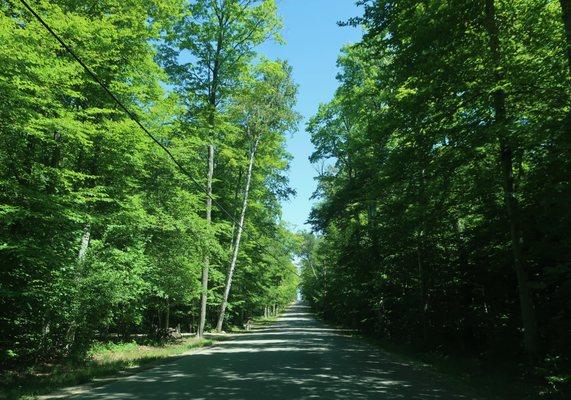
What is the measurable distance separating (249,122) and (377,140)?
18.5 m

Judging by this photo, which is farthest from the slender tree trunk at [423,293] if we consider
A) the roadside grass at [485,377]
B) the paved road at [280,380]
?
the paved road at [280,380]

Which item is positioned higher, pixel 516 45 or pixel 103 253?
pixel 516 45

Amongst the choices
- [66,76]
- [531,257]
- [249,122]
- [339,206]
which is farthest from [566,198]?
[249,122]

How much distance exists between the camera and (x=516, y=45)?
1084 cm

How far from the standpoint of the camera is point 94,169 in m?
15.7

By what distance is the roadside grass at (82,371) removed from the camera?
932 cm

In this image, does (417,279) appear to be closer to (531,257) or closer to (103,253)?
(531,257)

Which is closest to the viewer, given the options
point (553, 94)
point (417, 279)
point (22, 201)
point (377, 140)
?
point (553, 94)

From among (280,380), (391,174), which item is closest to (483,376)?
(280,380)

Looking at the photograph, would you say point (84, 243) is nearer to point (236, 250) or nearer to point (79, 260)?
point (79, 260)

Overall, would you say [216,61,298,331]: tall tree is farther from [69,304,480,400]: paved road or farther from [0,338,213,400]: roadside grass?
[69,304,480,400]: paved road

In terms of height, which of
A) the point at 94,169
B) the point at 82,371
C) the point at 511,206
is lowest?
the point at 82,371

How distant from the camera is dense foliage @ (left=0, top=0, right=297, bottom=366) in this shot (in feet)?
36.8

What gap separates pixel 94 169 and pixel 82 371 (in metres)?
6.99
